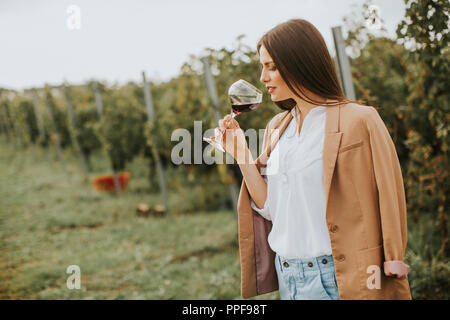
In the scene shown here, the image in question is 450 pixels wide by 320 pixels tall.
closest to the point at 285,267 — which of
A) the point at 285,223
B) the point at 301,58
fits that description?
the point at 285,223

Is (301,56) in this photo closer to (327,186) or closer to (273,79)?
(273,79)

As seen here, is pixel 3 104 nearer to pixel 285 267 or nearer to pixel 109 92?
pixel 109 92

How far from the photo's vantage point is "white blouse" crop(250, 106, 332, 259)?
1224 mm

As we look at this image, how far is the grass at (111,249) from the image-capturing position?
3561 millimetres

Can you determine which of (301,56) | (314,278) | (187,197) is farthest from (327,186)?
(187,197)

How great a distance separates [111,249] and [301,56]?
176 inches

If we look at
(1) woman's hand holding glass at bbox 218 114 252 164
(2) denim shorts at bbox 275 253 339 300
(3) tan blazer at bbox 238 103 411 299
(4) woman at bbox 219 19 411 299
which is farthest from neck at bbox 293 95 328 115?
(2) denim shorts at bbox 275 253 339 300

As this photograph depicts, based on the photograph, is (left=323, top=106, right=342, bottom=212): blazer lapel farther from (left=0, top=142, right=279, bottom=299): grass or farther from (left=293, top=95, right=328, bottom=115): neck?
(left=0, top=142, right=279, bottom=299): grass

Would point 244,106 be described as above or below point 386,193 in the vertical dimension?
above

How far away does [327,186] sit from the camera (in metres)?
1.17

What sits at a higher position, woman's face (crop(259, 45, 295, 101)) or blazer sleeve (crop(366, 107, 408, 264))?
woman's face (crop(259, 45, 295, 101))

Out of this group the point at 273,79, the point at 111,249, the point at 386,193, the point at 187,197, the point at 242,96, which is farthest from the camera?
the point at 187,197

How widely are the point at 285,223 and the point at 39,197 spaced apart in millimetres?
8754

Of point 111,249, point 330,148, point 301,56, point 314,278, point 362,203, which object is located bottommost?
point 111,249
